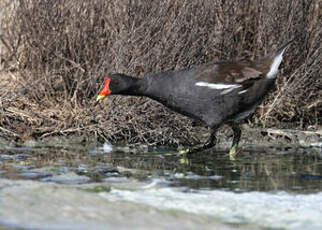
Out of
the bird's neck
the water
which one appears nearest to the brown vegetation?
the bird's neck

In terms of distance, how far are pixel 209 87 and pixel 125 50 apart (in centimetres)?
96

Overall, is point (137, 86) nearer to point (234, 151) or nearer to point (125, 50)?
point (125, 50)

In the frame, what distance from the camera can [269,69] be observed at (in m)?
6.26

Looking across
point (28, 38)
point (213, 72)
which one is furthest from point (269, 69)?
point (28, 38)

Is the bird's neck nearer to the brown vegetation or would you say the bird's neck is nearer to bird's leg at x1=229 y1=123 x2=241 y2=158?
the brown vegetation

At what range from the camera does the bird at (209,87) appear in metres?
6.12

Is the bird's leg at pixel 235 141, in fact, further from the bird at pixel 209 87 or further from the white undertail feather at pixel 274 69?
the white undertail feather at pixel 274 69

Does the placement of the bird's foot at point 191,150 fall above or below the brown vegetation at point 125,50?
below

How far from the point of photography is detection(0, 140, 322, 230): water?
3611 millimetres

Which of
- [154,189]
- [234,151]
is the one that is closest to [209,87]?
[234,151]

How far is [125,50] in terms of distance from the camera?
6.51 metres

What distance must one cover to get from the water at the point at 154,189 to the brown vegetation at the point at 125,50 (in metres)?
0.44

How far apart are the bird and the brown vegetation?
408mm

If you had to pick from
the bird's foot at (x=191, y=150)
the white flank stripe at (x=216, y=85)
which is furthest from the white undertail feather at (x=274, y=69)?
the bird's foot at (x=191, y=150)
